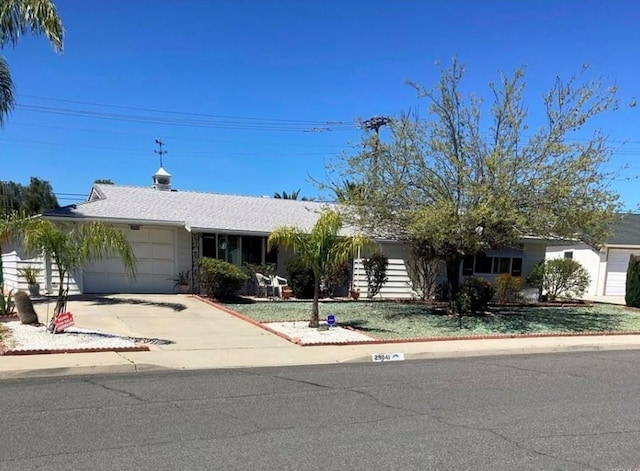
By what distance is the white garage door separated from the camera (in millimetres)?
26938

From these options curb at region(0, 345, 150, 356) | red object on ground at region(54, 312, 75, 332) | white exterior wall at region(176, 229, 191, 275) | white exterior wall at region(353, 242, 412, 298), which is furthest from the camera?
white exterior wall at region(353, 242, 412, 298)

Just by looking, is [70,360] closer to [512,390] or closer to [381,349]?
[381,349]

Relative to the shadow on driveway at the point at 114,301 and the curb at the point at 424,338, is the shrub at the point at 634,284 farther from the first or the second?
the shadow on driveway at the point at 114,301

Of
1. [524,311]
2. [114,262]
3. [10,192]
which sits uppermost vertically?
[10,192]

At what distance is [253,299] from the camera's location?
17656mm

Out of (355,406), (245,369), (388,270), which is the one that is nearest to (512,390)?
(355,406)

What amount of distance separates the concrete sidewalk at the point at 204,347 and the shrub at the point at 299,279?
4.08m

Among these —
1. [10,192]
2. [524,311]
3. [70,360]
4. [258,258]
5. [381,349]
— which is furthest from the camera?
[10,192]

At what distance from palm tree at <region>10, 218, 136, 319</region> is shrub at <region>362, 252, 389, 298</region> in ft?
34.7

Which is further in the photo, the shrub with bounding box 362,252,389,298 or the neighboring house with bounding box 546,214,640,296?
the neighboring house with bounding box 546,214,640,296

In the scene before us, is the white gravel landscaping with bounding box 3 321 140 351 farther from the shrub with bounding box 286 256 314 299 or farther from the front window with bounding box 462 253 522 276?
the front window with bounding box 462 253 522 276

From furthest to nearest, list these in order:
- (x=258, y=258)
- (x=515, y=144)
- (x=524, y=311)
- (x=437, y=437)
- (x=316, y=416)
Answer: (x=258, y=258) → (x=524, y=311) → (x=515, y=144) → (x=316, y=416) → (x=437, y=437)

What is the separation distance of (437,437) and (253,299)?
12986 millimetres

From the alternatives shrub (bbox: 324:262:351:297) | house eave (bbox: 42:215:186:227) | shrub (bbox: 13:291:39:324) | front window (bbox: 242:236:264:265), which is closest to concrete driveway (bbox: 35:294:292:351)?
shrub (bbox: 13:291:39:324)
